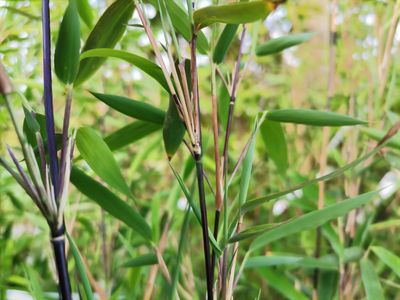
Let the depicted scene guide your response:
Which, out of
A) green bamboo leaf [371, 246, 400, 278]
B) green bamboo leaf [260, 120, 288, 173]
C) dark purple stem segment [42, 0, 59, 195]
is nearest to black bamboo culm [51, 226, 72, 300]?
dark purple stem segment [42, 0, 59, 195]

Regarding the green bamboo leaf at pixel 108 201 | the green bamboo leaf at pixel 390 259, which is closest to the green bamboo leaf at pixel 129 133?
the green bamboo leaf at pixel 108 201

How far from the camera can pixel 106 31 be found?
0.40m

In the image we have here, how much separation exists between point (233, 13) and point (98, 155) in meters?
0.17

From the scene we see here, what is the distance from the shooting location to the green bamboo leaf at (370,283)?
0.51 metres

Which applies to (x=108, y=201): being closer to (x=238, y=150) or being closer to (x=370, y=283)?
(x=370, y=283)

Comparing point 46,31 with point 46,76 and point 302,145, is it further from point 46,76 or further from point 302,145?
point 302,145

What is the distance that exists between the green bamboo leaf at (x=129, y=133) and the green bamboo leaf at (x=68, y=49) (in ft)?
0.36

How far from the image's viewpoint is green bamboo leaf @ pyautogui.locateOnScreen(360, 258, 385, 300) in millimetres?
509

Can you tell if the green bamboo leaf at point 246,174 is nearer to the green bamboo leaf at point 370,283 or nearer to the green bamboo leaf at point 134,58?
the green bamboo leaf at point 134,58

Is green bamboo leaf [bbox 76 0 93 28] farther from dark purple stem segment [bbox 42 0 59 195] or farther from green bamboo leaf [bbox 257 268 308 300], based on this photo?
green bamboo leaf [bbox 257 268 308 300]

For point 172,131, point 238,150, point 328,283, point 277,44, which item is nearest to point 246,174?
point 172,131

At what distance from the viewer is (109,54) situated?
0.37 meters

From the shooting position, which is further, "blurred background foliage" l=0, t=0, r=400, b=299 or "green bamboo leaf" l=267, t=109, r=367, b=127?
"blurred background foliage" l=0, t=0, r=400, b=299

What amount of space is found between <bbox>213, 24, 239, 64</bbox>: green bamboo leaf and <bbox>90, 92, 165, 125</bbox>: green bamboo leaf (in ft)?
0.20
